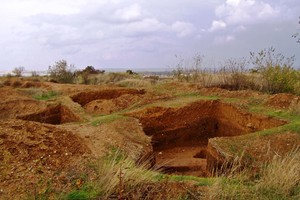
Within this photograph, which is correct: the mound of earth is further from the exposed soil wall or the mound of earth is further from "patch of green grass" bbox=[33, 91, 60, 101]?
"patch of green grass" bbox=[33, 91, 60, 101]

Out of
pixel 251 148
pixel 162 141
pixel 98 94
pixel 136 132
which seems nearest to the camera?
pixel 251 148

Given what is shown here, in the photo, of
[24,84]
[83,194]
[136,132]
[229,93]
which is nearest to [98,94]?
[229,93]

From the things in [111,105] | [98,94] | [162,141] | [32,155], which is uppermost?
[98,94]

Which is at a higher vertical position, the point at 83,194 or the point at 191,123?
the point at 83,194

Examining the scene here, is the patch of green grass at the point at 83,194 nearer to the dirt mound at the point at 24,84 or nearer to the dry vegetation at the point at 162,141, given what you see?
the dry vegetation at the point at 162,141

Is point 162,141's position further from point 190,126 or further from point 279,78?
point 279,78

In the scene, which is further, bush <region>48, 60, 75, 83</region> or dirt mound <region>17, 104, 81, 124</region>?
bush <region>48, 60, 75, 83</region>

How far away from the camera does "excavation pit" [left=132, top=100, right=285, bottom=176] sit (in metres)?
10.9

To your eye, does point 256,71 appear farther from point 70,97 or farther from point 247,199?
point 247,199

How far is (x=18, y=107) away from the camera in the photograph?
1216 centimetres

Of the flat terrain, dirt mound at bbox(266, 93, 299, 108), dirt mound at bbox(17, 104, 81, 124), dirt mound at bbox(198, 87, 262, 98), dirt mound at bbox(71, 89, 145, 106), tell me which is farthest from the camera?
dirt mound at bbox(71, 89, 145, 106)

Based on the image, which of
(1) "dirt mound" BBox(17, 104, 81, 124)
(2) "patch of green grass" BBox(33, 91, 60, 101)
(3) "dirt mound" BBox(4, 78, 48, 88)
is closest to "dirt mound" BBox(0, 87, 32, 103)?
(2) "patch of green grass" BBox(33, 91, 60, 101)

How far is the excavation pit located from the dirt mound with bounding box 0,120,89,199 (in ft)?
13.2

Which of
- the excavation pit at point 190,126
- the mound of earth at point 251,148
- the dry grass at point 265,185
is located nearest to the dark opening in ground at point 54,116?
the excavation pit at point 190,126
